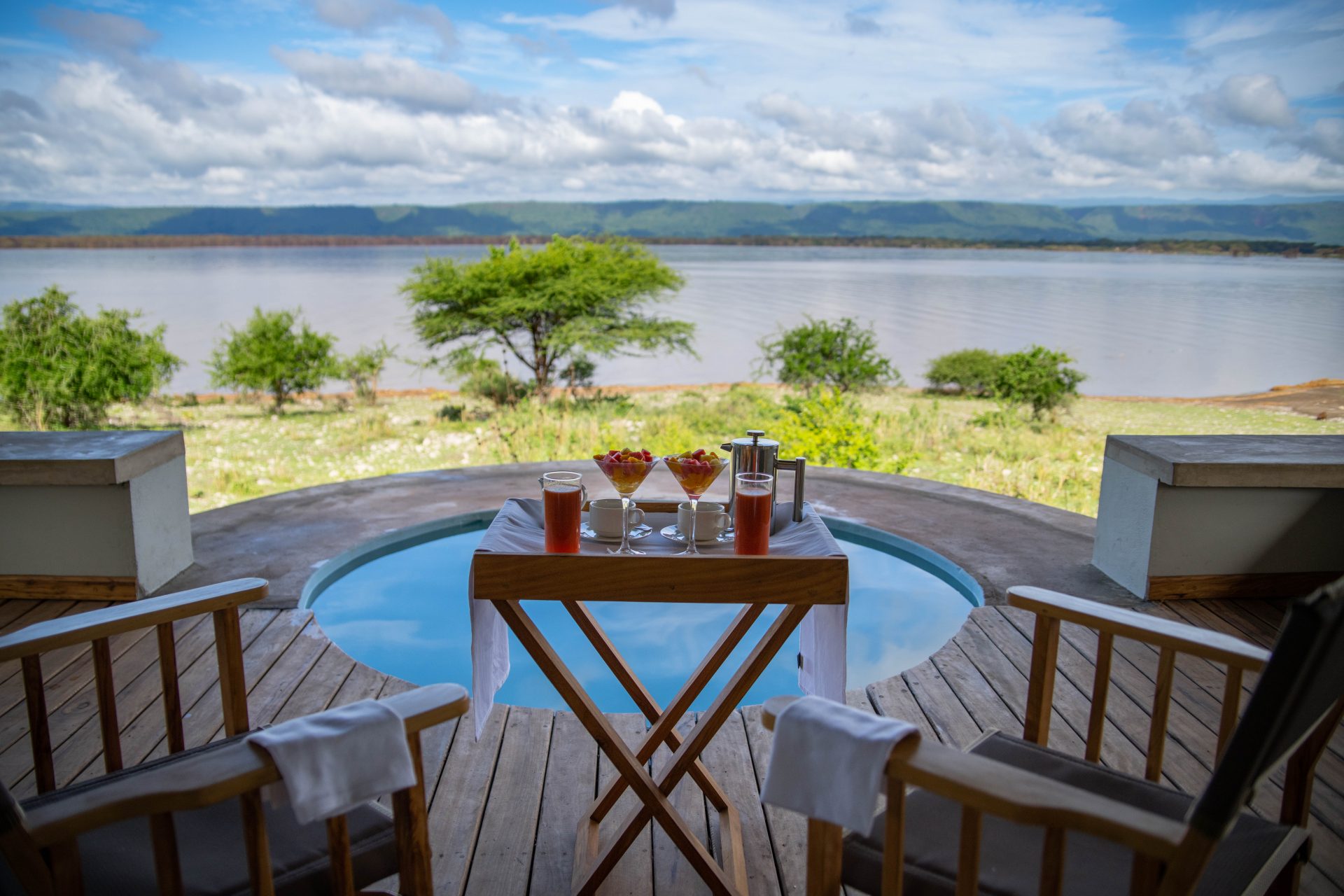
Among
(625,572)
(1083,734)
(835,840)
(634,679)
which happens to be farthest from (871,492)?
(835,840)

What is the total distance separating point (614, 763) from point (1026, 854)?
775mm

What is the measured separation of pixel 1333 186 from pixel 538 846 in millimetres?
14903

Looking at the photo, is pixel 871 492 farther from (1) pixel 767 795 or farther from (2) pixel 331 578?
(1) pixel 767 795

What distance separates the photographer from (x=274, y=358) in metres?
11.1

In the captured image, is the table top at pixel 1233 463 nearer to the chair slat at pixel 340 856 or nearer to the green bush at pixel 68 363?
the chair slat at pixel 340 856

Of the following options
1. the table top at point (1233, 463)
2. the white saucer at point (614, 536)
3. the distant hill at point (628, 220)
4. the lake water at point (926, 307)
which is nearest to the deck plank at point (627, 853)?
the white saucer at point (614, 536)

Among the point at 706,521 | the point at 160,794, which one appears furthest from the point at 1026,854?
the point at 160,794

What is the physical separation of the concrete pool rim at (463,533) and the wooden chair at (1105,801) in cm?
191

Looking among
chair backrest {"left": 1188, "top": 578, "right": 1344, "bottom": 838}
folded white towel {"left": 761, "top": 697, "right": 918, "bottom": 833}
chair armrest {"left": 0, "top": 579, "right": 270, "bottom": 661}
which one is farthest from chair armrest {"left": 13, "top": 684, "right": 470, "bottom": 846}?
chair backrest {"left": 1188, "top": 578, "right": 1344, "bottom": 838}

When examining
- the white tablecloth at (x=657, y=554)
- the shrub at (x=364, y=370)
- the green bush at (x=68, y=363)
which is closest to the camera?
the white tablecloth at (x=657, y=554)

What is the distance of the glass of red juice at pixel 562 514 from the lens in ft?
5.61

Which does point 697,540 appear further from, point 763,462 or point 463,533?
point 463,533

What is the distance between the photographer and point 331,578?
381 cm

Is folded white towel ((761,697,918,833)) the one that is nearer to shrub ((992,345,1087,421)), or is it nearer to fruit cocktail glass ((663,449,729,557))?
fruit cocktail glass ((663,449,729,557))
